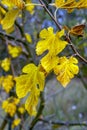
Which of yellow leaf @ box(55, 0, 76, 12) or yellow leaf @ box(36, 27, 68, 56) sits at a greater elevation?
yellow leaf @ box(55, 0, 76, 12)

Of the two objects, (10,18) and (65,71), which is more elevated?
(10,18)

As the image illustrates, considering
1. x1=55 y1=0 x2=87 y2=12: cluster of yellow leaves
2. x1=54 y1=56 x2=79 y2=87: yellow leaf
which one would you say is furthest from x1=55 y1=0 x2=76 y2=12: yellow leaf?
x1=54 y1=56 x2=79 y2=87: yellow leaf

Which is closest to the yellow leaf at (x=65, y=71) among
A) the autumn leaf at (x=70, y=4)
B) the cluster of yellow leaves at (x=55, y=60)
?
the cluster of yellow leaves at (x=55, y=60)

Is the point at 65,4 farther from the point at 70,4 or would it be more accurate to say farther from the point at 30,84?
the point at 30,84

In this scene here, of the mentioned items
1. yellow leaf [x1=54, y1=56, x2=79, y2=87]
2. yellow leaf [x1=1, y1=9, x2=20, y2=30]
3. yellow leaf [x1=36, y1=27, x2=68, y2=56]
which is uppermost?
yellow leaf [x1=1, y1=9, x2=20, y2=30]

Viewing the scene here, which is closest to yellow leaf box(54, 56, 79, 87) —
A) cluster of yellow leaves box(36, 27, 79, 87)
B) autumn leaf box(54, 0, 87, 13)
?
cluster of yellow leaves box(36, 27, 79, 87)

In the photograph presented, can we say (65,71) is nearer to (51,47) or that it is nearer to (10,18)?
(51,47)

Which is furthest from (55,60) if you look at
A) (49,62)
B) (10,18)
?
(10,18)

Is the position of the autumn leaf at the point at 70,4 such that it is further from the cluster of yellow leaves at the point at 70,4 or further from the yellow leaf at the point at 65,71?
the yellow leaf at the point at 65,71

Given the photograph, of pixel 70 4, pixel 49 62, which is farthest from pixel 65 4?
pixel 49 62

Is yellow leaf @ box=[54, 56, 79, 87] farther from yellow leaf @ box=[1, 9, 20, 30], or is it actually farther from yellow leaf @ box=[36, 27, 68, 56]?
yellow leaf @ box=[1, 9, 20, 30]

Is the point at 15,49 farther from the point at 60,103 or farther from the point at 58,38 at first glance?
the point at 60,103

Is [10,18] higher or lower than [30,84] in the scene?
higher
